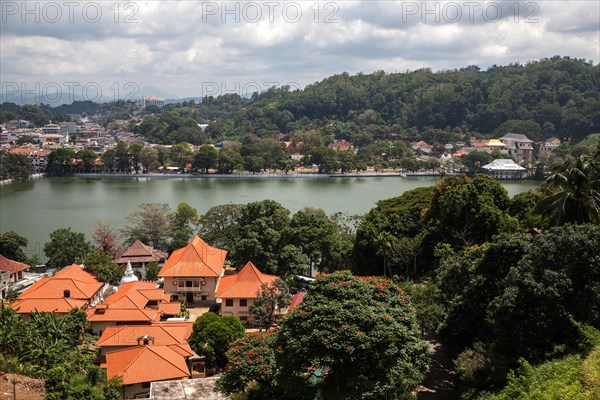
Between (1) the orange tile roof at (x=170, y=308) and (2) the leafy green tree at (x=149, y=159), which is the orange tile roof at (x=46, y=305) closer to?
(1) the orange tile roof at (x=170, y=308)

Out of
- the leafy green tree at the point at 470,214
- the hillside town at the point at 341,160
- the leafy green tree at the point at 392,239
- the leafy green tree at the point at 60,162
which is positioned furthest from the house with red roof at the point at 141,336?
the leafy green tree at the point at 60,162

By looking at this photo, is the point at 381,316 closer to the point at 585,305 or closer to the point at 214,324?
the point at 585,305


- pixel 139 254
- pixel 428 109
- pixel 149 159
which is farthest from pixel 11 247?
pixel 428 109

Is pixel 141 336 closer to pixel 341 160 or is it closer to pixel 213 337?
pixel 213 337

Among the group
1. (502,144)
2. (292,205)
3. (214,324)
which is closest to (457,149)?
(502,144)

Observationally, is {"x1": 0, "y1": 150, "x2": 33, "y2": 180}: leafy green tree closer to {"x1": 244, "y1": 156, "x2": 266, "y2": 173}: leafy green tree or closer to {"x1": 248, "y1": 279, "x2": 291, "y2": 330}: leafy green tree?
{"x1": 244, "y1": 156, "x2": 266, "y2": 173}: leafy green tree

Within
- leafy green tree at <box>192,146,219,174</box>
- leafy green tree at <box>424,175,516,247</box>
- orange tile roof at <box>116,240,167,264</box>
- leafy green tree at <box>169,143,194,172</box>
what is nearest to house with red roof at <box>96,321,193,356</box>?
leafy green tree at <box>424,175,516,247</box>

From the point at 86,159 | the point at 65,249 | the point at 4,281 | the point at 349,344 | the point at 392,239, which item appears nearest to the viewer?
the point at 349,344
